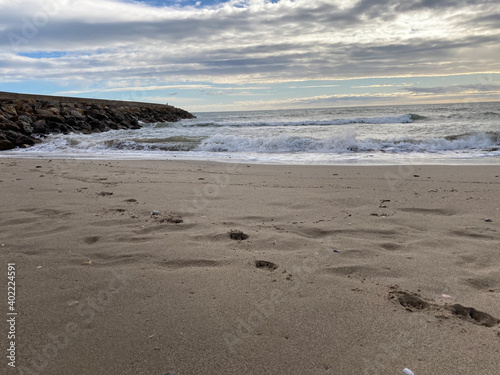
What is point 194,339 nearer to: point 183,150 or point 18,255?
point 18,255

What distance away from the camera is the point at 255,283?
2373 millimetres

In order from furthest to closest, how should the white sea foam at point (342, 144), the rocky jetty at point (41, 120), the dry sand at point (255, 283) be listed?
the rocky jetty at point (41, 120), the white sea foam at point (342, 144), the dry sand at point (255, 283)

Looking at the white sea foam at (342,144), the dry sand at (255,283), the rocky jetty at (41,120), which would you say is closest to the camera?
the dry sand at (255,283)

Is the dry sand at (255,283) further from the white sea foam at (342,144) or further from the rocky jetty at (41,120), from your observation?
the rocky jetty at (41,120)

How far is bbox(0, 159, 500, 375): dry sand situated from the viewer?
1685 mm

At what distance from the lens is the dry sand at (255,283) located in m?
1.68

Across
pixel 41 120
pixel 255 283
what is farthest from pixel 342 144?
pixel 41 120

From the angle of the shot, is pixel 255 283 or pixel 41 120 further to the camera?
pixel 41 120

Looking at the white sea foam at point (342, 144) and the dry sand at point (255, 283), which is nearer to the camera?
the dry sand at point (255, 283)

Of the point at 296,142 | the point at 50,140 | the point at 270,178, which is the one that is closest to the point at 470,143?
the point at 296,142

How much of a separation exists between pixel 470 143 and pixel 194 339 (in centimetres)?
1200

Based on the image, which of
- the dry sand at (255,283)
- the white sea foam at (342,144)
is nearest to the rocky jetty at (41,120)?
the white sea foam at (342,144)

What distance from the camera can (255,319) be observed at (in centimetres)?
197

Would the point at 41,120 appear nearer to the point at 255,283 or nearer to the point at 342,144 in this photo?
the point at 342,144
